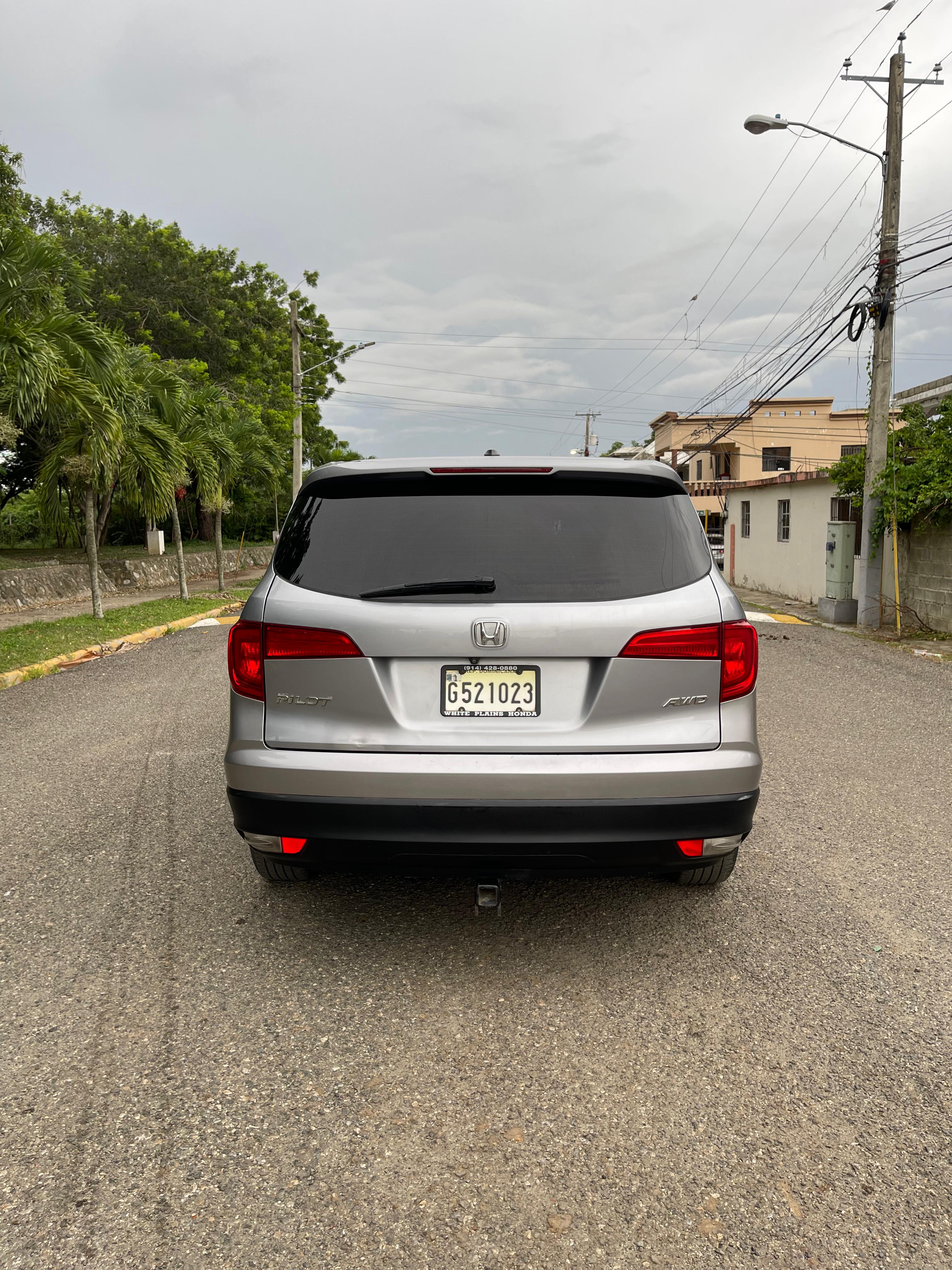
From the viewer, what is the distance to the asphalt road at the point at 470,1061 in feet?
7.08

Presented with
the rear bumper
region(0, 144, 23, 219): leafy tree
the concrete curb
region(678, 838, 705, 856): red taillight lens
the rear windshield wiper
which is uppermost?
region(0, 144, 23, 219): leafy tree

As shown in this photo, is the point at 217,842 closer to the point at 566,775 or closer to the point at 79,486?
the point at 566,775

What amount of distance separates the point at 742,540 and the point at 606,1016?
27.2m

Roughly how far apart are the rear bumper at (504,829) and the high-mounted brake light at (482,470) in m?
1.10

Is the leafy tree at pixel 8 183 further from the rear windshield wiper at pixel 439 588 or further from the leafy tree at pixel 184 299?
the rear windshield wiper at pixel 439 588

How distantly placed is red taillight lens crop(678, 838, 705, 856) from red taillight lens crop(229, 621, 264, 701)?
1473mm

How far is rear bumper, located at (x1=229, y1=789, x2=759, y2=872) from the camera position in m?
3.02

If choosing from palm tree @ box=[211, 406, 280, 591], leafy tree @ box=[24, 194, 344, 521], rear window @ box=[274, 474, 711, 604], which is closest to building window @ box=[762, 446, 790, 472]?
leafy tree @ box=[24, 194, 344, 521]

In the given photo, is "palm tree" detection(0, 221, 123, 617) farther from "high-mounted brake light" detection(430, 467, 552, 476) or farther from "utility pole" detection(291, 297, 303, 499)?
"utility pole" detection(291, 297, 303, 499)

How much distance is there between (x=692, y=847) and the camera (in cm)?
314

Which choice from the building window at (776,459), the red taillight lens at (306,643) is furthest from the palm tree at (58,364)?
the building window at (776,459)

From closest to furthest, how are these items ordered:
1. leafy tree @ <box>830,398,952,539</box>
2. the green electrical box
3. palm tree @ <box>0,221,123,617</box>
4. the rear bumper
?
the rear bumper < palm tree @ <box>0,221,123,617</box> < leafy tree @ <box>830,398,952,539</box> < the green electrical box

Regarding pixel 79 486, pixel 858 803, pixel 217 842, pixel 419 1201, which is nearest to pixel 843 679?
pixel 858 803

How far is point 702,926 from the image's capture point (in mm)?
3795
